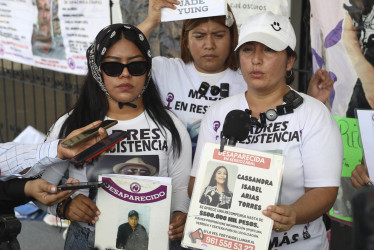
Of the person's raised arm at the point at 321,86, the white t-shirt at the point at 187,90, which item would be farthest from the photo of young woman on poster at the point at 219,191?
the person's raised arm at the point at 321,86

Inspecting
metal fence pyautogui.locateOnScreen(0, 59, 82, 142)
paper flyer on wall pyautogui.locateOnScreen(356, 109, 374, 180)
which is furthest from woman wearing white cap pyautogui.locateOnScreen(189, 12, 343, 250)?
metal fence pyautogui.locateOnScreen(0, 59, 82, 142)

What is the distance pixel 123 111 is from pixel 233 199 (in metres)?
0.91

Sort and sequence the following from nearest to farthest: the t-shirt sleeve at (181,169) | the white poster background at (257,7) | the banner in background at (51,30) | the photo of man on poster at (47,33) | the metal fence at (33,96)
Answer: the t-shirt sleeve at (181,169) < the white poster background at (257,7) < the banner in background at (51,30) < the photo of man on poster at (47,33) < the metal fence at (33,96)

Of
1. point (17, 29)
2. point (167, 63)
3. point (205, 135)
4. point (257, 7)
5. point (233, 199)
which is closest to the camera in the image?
point (233, 199)

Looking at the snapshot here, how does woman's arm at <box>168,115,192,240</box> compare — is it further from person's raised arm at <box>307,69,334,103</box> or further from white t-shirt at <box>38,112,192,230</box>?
person's raised arm at <box>307,69,334,103</box>

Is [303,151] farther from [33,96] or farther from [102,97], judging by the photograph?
[33,96]

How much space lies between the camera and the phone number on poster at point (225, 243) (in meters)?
1.96

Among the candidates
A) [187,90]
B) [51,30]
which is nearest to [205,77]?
[187,90]

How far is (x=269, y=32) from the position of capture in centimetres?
231

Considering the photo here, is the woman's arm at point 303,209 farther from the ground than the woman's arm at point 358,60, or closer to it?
closer to it

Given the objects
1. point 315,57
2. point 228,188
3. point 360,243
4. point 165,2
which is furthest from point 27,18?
point 360,243

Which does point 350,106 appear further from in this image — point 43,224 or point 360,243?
point 43,224

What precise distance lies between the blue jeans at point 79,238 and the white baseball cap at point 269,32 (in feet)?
3.66

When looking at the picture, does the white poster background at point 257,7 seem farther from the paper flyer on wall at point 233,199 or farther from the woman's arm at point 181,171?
the paper flyer on wall at point 233,199
